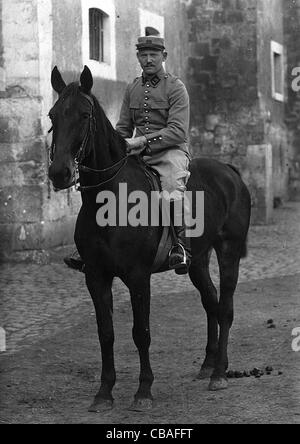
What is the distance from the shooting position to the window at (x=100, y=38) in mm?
15117

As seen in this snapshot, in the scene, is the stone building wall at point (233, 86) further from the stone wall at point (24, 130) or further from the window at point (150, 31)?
the stone wall at point (24, 130)

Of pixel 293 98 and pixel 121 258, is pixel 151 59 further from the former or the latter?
pixel 293 98

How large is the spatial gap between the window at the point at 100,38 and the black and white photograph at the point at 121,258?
4 centimetres

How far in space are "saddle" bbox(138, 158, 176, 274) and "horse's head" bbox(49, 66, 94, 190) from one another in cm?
73

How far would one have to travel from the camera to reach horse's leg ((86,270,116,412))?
18.7 feet

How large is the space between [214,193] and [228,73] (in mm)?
14297

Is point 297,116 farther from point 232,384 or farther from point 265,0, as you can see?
point 232,384

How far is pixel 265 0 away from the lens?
69.0 feet

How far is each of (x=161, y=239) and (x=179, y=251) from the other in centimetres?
17

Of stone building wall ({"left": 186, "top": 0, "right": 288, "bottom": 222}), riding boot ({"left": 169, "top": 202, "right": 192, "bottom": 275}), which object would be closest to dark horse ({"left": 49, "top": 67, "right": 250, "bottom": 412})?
riding boot ({"left": 169, "top": 202, "right": 192, "bottom": 275})

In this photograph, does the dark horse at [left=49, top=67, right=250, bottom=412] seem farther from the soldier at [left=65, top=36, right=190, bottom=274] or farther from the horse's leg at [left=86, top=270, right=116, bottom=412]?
the soldier at [left=65, top=36, right=190, bottom=274]

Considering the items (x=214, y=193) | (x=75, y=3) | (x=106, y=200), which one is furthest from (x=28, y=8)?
(x=106, y=200)
